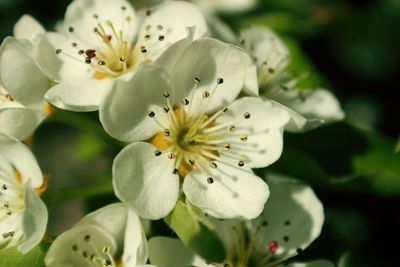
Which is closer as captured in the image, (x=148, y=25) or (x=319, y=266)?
(x=319, y=266)

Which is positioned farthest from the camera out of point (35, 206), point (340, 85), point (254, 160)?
point (340, 85)

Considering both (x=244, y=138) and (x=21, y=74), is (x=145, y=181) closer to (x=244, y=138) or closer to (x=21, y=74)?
(x=244, y=138)

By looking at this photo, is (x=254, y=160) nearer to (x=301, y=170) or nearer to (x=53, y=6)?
(x=301, y=170)

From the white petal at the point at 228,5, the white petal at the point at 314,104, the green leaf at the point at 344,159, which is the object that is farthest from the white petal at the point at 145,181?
the white petal at the point at 228,5

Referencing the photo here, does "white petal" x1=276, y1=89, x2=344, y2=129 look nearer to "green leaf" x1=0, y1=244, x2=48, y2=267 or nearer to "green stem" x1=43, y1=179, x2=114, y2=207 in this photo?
"green stem" x1=43, y1=179, x2=114, y2=207

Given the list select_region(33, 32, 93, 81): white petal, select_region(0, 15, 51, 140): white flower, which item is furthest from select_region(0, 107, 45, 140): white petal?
select_region(33, 32, 93, 81): white petal

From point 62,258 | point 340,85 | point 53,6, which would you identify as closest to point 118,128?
point 62,258

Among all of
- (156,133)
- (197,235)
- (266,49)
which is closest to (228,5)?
(266,49)

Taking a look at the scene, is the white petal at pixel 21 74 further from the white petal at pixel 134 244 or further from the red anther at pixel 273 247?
the red anther at pixel 273 247
